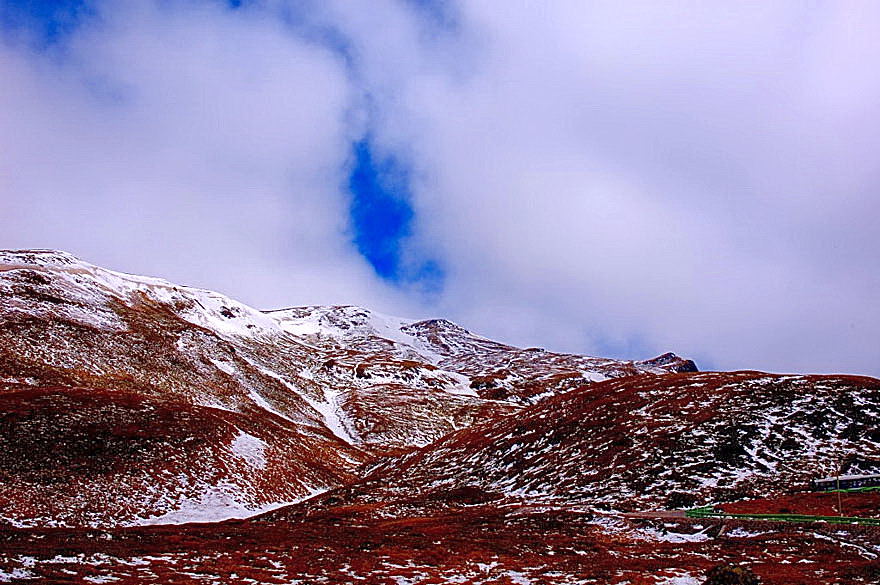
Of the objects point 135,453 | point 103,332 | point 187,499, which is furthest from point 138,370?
point 187,499

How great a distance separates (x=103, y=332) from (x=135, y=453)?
212 feet

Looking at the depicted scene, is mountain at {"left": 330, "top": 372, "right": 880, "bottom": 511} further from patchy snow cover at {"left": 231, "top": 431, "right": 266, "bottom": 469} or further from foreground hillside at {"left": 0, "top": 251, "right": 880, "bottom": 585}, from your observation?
patchy snow cover at {"left": 231, "top": 431, "right": 266, "bottom": 469}

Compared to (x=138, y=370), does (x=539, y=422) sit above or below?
below

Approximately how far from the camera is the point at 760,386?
64125 millimetres

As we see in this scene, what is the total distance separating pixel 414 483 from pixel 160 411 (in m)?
32.4

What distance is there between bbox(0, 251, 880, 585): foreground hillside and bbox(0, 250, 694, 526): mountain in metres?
0.36

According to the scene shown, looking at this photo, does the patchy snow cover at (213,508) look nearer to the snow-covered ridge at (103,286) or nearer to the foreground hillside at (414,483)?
the foreground hillside at (414,483)

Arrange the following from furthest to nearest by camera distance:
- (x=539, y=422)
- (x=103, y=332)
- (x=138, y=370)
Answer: (x=103, y=332)
(x=138, y=370)
(x=539, y=422)

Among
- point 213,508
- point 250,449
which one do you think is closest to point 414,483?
point 250,449

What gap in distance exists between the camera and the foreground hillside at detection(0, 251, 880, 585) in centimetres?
2450

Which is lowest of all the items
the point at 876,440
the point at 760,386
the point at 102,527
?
the point at 102,527

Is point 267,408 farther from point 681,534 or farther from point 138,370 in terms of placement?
point 681,534

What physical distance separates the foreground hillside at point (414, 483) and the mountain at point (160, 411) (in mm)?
362

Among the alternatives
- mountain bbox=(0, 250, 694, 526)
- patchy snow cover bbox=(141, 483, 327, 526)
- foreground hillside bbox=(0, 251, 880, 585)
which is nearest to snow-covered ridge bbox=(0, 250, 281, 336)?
mountain bbox=(0, 250, 694, 526)
